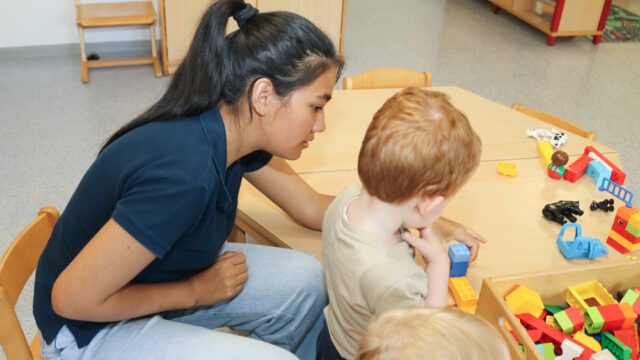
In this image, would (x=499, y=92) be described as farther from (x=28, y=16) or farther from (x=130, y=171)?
(x=130, y=171)

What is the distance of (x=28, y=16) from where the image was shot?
386 centimetres

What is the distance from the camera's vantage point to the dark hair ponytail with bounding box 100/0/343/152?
1.26m

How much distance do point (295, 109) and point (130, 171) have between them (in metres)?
0.34

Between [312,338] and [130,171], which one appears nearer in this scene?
[130,171]

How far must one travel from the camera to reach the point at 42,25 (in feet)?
12.8

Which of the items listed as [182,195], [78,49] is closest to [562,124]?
[182,195]

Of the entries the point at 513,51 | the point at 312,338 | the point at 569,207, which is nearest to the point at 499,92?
the point at 513,51

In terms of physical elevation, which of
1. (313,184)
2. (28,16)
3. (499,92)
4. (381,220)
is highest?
(381,220)

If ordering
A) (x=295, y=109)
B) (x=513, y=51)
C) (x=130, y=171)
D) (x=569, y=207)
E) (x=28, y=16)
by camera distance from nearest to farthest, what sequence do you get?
(x=130, y=171) → (x=295, y=109) → (x=569, y=207) → (x=28, y=16) → (x=513, y=51)

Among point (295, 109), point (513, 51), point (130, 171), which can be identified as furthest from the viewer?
point (513, 51)

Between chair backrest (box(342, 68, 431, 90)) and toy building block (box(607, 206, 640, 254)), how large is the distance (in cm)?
96

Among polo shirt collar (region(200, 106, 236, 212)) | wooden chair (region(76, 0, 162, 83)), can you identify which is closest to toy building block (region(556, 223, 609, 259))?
polo shirt collar (region(200, 106, 236, 212))

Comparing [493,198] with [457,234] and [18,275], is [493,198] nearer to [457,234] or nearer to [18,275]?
[457,234]

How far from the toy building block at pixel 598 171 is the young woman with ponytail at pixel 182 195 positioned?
0.86 metres
